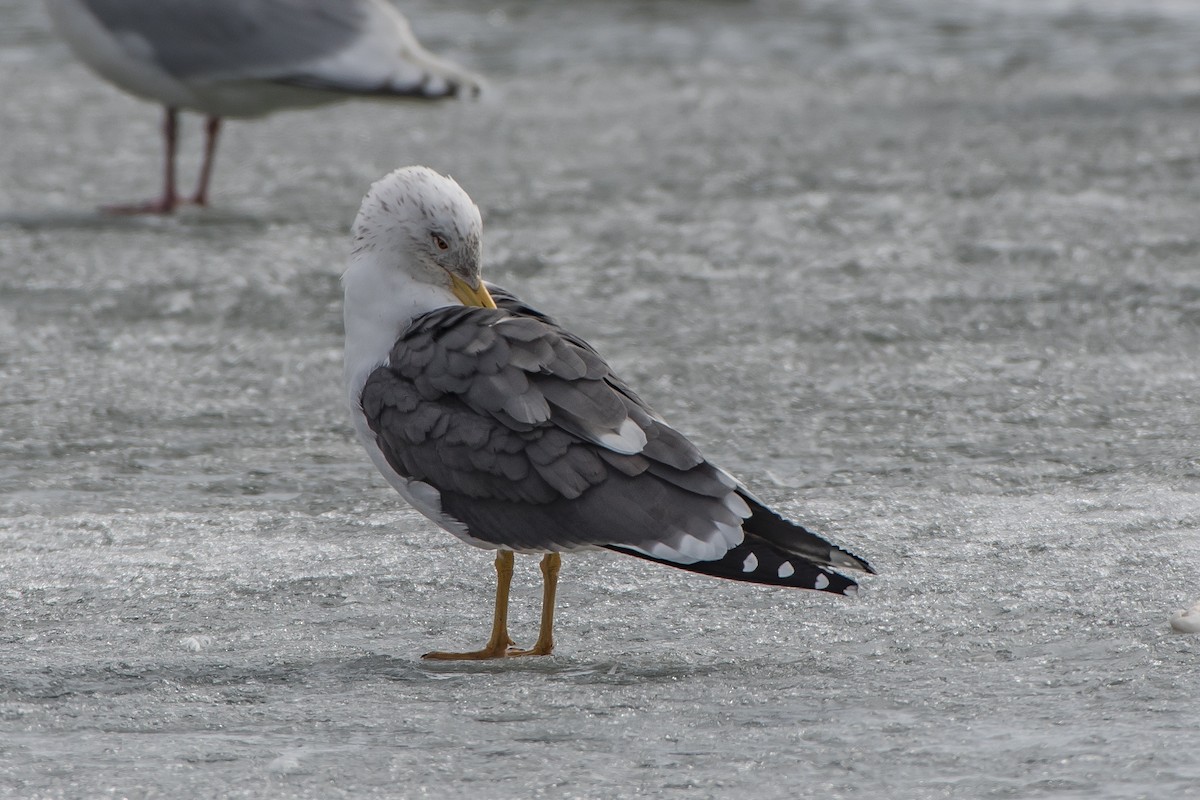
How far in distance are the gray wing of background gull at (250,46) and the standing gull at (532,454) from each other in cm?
411

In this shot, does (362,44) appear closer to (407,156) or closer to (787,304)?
(407,156)

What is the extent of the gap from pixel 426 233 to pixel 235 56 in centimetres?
419

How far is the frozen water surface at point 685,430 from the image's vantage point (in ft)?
9.32

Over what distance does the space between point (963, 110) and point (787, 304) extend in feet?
12.6

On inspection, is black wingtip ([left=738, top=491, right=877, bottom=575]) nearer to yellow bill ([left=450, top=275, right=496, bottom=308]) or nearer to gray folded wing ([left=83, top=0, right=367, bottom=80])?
yellow bill ([left=450, top=275, right=496, bottom=308])

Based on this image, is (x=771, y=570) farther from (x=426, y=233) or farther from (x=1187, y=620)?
(x=426, y=233)

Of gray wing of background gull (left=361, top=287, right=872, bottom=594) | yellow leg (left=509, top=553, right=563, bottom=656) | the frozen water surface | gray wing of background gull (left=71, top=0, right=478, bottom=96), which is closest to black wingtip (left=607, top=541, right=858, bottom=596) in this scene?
gray wing of background gull (left=361, top=287, right=872, bottom=594)

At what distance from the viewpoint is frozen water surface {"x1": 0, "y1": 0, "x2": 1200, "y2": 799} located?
2.84m

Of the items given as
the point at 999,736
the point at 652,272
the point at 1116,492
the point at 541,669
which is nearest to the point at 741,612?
the point at 541,669

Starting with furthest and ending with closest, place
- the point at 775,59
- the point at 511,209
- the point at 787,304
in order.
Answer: the point at 775,59 → the point at 511,209 → the point at 787,304

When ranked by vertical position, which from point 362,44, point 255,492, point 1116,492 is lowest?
point 255,492

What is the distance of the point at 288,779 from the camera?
268 centimetres

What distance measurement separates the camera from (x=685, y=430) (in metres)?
4.82

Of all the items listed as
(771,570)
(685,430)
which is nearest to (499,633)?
(771,570)
